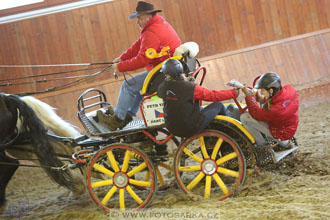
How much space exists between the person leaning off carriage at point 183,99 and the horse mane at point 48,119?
1.44m

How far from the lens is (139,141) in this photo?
400 cm

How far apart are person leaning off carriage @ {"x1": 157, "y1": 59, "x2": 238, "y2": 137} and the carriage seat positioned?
9.1 inches

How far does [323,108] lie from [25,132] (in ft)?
15.4

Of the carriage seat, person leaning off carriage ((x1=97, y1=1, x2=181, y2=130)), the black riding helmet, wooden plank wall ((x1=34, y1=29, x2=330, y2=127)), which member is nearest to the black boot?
person leaning off carriage ((x1=97, y1=1, x2=181, y2=130))

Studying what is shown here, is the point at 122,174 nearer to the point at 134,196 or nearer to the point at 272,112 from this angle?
the point at 134,196

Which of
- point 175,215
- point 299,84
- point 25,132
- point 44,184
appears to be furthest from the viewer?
point 299,84

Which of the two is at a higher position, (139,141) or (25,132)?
(25,132)

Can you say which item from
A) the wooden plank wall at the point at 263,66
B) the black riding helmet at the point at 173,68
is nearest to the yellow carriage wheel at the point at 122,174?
the black riding helmet at the point at 173,68

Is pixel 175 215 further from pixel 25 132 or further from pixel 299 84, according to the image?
pixel 299 84

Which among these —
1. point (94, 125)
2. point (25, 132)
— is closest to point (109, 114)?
point (94, 125)

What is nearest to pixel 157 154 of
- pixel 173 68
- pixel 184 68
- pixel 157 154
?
pixel 157 154

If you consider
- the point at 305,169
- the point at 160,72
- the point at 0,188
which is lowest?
the point at 305,169

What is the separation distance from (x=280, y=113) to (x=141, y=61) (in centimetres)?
134

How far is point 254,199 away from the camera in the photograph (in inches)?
133
